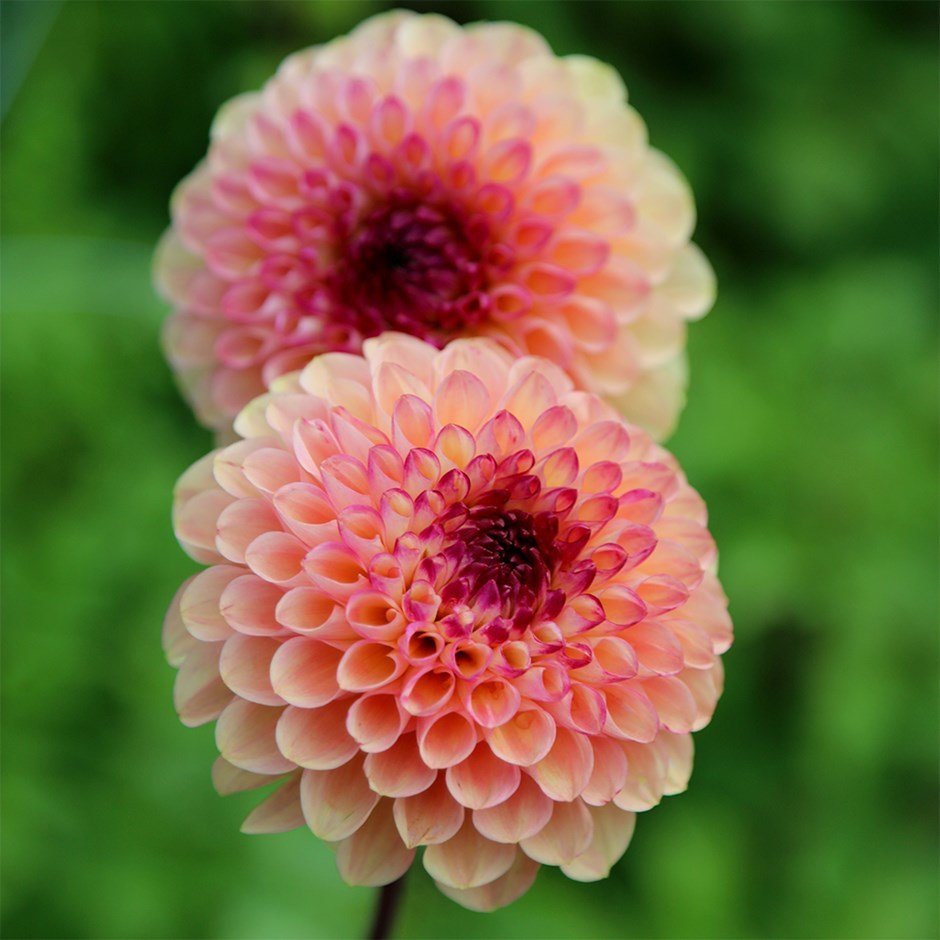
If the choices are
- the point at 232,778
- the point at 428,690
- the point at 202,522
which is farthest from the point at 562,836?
the point at 202,522

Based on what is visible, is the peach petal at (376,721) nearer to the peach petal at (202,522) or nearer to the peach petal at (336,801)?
the peach petal at (336,801)

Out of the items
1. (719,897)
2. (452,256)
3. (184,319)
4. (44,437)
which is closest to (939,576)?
(719,897)

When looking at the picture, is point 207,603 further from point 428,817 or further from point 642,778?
point 642,778

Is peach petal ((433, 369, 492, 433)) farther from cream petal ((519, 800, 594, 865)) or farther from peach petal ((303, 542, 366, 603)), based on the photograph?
cream petal ((519, 800, 594, 865))

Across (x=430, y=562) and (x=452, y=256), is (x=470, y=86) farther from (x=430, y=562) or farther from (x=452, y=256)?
(x=430, y=562)

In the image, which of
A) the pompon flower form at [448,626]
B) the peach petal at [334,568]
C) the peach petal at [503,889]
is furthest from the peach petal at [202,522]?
the peach petal at [503,889]

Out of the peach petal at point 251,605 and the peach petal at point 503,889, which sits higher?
the peach petal at point 251,605

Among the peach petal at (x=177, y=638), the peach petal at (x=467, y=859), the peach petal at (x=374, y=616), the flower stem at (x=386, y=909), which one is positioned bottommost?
the flower stem at (x=386, y=909)
